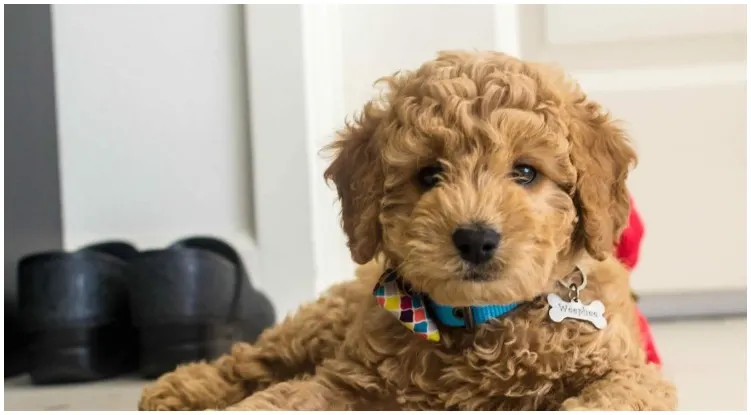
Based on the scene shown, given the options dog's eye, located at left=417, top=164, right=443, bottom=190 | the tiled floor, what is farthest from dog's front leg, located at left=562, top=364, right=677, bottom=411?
dog's eye, located at left=417, top=164, right=443, bottom=190

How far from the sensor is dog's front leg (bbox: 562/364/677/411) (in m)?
1.14

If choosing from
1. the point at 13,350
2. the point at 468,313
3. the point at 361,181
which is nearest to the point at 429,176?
the point at 361,181

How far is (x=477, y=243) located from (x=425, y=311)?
20 cm

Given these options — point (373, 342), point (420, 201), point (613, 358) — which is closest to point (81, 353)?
point (373, 342)

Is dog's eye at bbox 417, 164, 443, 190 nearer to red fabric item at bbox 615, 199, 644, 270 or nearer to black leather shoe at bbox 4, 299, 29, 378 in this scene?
red fabric item at bbox 615, 199, 644, 270

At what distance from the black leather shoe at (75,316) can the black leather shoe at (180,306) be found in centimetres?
9

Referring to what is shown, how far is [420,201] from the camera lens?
1236 millimetres

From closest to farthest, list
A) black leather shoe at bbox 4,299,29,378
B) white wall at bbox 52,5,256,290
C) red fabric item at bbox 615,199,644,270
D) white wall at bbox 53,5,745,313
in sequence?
red fabric item at bbox 615,199,644,270, black leather shoe at bbox 4,299,29,378, white wall at bbox 53,5,745,313, white wall at bbox 52,5,256,290

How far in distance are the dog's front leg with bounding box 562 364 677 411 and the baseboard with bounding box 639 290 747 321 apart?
4.57ft

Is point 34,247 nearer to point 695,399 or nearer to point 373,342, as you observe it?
point 373,342

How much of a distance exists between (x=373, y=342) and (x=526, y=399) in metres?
0.27

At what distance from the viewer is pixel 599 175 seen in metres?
1.28

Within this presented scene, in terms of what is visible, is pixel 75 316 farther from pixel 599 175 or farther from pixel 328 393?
pixel 599 175

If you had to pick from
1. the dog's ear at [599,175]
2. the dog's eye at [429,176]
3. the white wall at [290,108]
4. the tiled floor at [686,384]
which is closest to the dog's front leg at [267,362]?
the tiled floor at [686,384]
